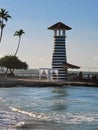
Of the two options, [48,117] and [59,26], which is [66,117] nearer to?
[48,117]

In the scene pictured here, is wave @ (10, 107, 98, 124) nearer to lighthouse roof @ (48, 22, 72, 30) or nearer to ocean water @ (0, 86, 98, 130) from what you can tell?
ocean water @ (0, 86, 98, 130)

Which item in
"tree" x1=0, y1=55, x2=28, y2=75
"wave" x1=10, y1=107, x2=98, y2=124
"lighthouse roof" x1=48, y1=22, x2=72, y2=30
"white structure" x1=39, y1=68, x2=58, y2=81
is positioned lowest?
"wave" x1=10, y1=107, x2=98, y2=124

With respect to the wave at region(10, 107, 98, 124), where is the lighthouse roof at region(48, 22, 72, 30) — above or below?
above

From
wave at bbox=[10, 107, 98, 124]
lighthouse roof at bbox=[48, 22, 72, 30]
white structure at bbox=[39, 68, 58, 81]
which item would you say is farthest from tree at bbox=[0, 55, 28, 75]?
wave at bbox=[10, 107, 98, 124]

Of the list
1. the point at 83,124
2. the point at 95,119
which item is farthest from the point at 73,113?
the point at 83,124

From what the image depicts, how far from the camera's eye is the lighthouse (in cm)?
6111

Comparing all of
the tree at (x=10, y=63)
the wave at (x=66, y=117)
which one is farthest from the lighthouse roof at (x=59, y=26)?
the wave at (x=66, y=117)

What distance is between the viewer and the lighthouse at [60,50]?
200ft

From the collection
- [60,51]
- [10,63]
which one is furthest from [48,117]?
[10,63]

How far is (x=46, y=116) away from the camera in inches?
1024

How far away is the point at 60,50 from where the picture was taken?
6103 centimetres

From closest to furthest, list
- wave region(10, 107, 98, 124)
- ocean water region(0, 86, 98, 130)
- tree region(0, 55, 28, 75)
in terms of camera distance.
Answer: ocean water region(0, 86, 98, 130)
wave region(10, 107, 98, 124)
tree region(0, 55, 28, 75)

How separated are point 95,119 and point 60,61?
36519mm

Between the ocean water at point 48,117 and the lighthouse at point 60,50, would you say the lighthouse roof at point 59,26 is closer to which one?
the lighthouse at point 60,50
